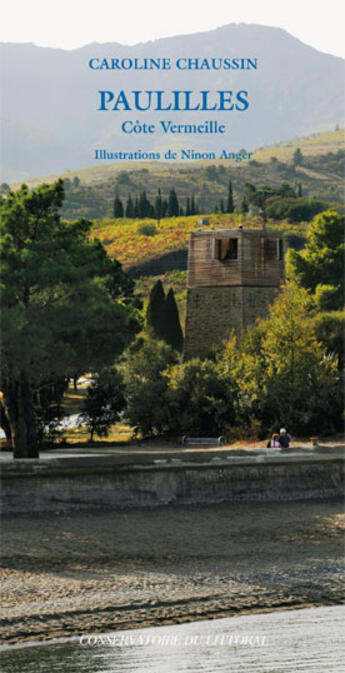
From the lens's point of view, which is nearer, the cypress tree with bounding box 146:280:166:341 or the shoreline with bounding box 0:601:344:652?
the shoreline with bounding box 0:601:344:652

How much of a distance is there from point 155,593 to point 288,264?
180 feet

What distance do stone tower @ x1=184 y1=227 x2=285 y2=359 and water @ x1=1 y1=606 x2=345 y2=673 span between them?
31327 mm

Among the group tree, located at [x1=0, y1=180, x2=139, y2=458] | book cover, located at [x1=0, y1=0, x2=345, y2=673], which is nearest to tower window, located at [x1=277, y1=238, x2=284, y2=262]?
book cover, located at [x1=0, y1=0, x2=345, y2=673]

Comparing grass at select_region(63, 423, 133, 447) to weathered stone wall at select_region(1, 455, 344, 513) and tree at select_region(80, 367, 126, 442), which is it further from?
weathered stone wall at select_region(1, 455, 344, 513)

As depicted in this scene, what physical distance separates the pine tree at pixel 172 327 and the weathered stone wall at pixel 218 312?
26.2 metres

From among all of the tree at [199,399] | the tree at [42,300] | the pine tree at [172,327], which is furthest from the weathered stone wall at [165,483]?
the pine tree at [172,327]

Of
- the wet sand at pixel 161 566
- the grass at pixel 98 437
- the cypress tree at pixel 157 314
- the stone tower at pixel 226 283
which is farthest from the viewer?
the cypress tree at pixel 157 314

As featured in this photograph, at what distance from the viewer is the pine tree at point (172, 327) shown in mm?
76375

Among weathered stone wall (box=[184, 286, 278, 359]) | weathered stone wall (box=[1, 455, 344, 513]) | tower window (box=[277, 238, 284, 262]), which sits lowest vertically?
weathered stone wall (box=[1, 455, 344, 513])

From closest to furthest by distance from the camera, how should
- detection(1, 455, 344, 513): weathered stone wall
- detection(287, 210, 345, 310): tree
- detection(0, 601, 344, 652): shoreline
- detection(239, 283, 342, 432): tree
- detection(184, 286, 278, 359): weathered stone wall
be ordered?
detection(0, 601, 344, 652): shoreline → detection(1, 455, 344, 513): weathered stone wall → detection(239, 283, 342, 432): tree → detection(184, 286, 278, 359): weathered stone wall → detection(287, 210, 345, 310): tree

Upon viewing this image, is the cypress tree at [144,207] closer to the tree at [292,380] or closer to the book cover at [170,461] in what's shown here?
the book cover at [170,461]

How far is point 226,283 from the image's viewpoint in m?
48.7

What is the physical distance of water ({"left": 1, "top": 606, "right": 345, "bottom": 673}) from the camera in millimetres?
15680

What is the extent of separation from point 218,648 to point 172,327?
6092 cm
